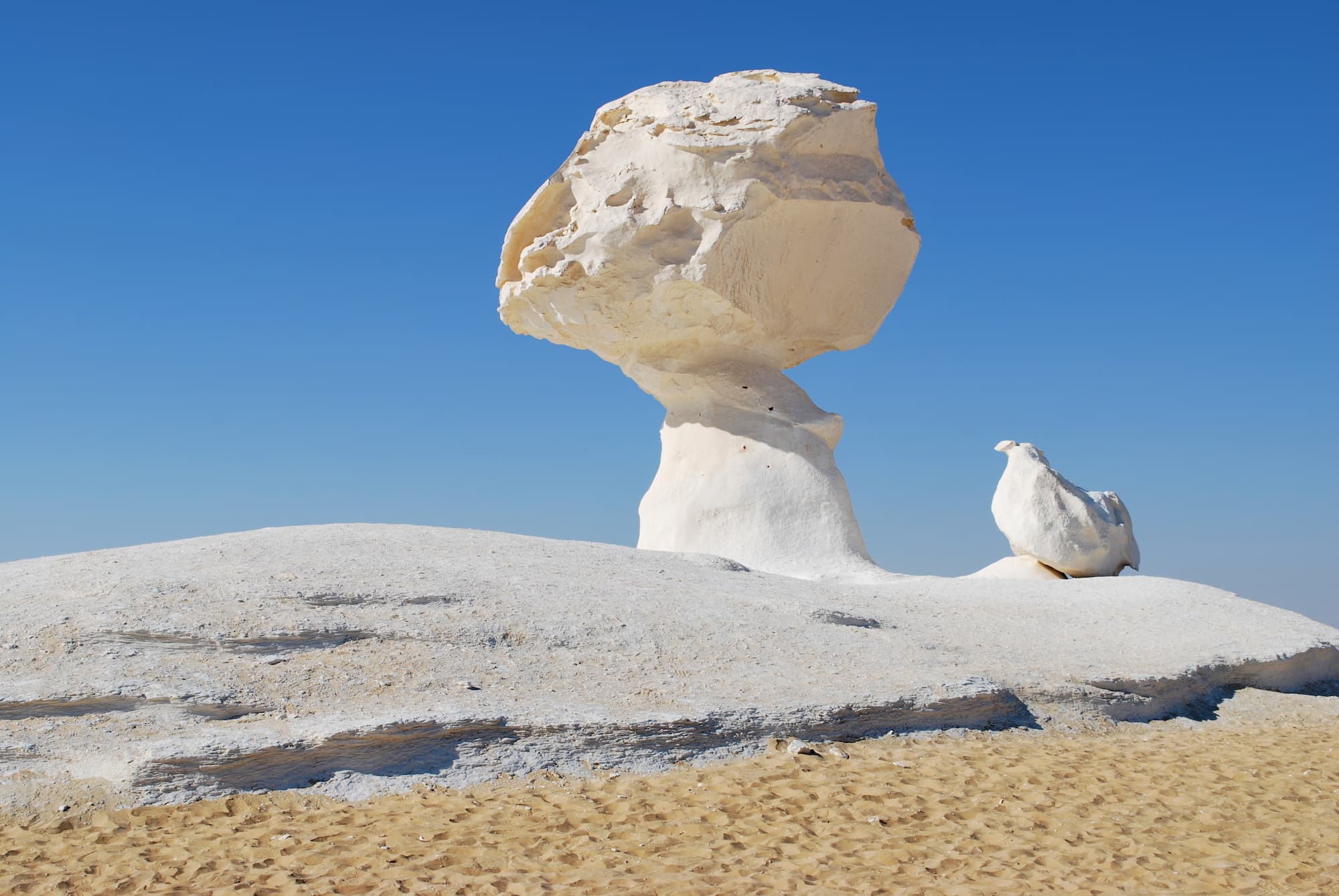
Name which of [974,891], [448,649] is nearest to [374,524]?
[448,649]

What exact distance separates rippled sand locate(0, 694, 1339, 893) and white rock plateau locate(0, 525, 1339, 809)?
24 centimetres

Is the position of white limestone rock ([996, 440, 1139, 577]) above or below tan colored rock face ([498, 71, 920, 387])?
below

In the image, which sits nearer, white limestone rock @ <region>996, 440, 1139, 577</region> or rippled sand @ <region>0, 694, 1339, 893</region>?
rippled sand @ <region>0, 694, 1339, 893</region>

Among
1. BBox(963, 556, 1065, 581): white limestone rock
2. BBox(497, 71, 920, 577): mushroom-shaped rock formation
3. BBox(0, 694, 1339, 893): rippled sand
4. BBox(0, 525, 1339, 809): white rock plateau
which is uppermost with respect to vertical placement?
BBox(497, 71, 920, 577): mushroom-shaped rock formation

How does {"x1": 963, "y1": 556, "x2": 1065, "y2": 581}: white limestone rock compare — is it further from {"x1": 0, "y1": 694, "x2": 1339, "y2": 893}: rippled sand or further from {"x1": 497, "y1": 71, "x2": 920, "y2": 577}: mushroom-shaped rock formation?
{"x1": 0, "y1": 694, "x2": 1339, "y2": 893}: rippled sand

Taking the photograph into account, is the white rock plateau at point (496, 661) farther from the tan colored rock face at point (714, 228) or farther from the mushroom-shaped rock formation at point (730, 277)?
the tan colored rock face at point (714, 228)

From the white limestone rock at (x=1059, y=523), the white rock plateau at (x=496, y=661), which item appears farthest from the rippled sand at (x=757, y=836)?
the white limestone rock at (x=1059, y=523)

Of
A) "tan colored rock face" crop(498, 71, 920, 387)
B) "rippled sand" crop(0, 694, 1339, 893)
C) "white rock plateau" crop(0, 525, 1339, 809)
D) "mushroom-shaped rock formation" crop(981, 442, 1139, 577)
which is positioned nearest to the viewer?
"rippled sand" crop(0, 694, 1339, 893)

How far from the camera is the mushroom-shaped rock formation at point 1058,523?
1155 cm

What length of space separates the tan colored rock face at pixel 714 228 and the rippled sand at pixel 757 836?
6092 millimetres

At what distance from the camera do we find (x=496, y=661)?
22.0ft

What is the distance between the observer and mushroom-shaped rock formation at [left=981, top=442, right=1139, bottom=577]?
37.9ft

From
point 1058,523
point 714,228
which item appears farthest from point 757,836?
point 1058,523

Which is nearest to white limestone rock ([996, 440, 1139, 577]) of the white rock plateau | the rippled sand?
the white rock plateau
